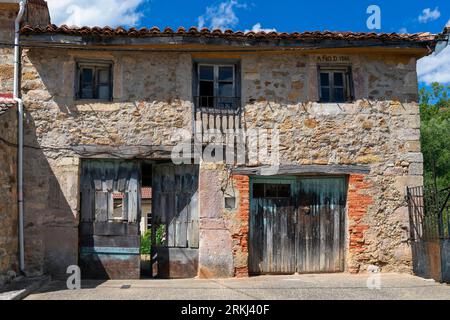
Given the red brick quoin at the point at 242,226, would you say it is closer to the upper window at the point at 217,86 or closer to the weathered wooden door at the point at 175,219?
the weathered wooden door at the point at 175,219

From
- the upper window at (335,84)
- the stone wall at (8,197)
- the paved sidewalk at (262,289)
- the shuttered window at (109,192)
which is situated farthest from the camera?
the upper window at (335,84)

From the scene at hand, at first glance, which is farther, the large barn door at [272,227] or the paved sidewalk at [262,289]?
the large barn door at [272,227]

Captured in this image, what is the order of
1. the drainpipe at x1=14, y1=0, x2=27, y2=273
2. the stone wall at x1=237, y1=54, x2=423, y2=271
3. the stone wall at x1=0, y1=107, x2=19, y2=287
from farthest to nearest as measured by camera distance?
1. the stone wall at x1=237, y1=54, x2=423, y2=271
2. the drainpipe at x1=14, y1=0, x2=27, y2=273
3. the stone wall at x1=0, y1=107, x2=19, y2=287

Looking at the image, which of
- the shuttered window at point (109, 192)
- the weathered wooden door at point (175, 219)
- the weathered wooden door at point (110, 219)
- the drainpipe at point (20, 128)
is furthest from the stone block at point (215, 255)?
the drainpipe at point (20, 128)

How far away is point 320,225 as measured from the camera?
9766mm

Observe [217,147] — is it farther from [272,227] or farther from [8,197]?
[8,197]

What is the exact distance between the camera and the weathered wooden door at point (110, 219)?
930 cm

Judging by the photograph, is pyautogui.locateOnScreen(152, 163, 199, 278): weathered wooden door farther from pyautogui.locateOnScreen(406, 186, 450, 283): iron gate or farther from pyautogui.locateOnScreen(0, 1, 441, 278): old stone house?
pyautogui.locateOnScreen(406, 186, 450, 283): iron gate

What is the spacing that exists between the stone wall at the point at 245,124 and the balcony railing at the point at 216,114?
0.18 meters

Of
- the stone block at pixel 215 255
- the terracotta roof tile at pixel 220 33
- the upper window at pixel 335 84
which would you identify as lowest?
the stone block at pixel 215 255

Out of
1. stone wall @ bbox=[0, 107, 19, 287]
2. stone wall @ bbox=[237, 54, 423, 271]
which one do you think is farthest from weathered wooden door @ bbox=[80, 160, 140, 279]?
stone wall @ bbox=[237, 54, 423, 271]

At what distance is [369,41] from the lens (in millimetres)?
9555

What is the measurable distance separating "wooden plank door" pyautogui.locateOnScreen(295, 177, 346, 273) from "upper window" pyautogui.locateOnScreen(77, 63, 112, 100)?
13.7ft

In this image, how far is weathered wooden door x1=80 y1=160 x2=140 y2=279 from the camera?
30.5ft
